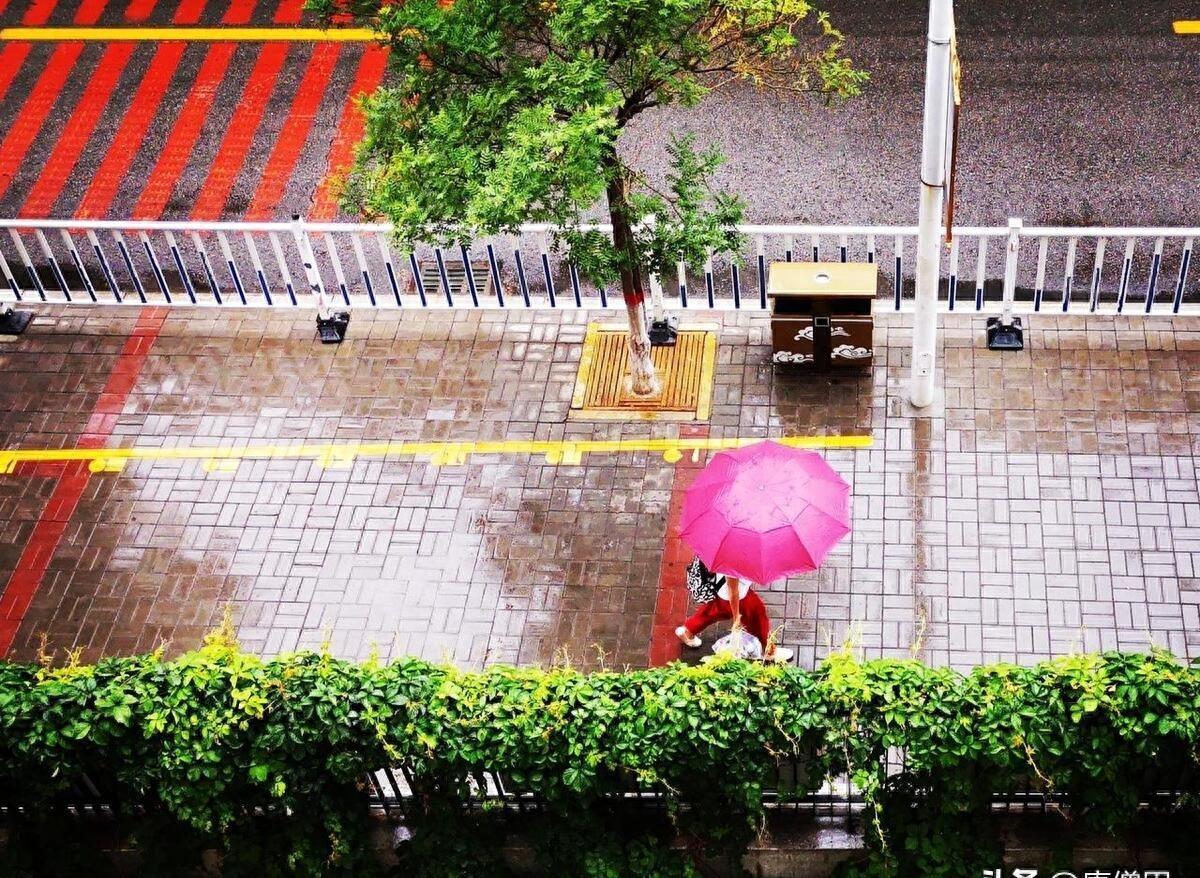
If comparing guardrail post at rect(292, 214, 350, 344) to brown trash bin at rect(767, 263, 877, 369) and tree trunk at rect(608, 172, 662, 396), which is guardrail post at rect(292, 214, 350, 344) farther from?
brown trash bin at rect(767, 263, 877, 369)

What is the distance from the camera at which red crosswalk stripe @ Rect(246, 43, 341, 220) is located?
14.8 m

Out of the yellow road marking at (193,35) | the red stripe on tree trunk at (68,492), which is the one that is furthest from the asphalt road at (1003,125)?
the red stripe on tree trunk at (68,492)

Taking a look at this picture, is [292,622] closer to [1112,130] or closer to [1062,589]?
[1062,589]

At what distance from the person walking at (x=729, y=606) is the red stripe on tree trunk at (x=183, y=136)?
7.90 meters

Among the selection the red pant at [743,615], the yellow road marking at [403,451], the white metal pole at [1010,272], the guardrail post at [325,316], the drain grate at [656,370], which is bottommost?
the red pant at [743,615]

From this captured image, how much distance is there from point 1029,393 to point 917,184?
10.3 ft

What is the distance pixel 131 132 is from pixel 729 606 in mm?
9784

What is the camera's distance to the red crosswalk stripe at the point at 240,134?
48.8ft

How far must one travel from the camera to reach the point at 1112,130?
14.3 metres

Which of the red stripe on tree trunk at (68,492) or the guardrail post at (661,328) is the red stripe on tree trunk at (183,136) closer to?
the red stripe on tree trunk at (68,492)

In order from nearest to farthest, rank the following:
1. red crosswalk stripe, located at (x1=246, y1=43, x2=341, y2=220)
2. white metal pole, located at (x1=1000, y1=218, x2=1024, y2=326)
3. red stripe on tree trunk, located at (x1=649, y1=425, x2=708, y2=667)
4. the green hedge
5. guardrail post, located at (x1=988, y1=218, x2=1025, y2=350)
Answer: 1. the green hedge
2. red stripe on tree trunk, located at (x1=649, y1=425, x2=708, y2=667)
3. white metal pole, located at (x1=1000, y1=218, x2=1024, y2=326)
4. guardrail post, located at (x1=988, y1=218, x2=1025, y2=350)
5. red crosswalk stripe, located at (x1=246, y1=43, x2=341, y2=220)

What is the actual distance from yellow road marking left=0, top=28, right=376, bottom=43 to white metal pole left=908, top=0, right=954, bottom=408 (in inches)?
333

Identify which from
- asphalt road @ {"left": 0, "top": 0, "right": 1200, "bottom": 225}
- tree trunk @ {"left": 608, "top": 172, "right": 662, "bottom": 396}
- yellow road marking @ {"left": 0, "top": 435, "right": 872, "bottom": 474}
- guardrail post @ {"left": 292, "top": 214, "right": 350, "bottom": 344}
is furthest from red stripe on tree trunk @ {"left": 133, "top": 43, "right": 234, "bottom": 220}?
tree trunk @ {"left": 608, "top": 172, "right": 662, "bottom": 396}

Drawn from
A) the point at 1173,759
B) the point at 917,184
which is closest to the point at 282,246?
the point at 917,184
